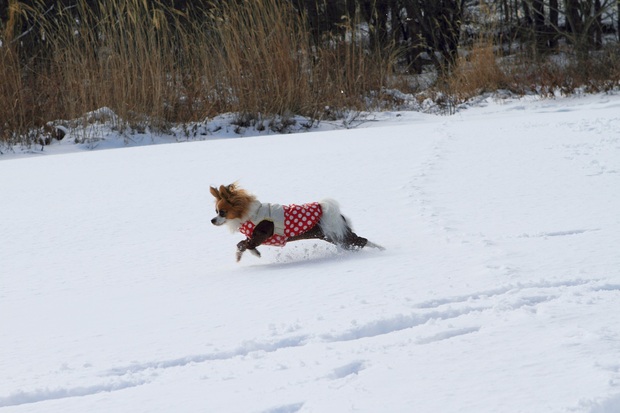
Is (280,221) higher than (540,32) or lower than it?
lower

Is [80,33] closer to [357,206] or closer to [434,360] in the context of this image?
[357,206]

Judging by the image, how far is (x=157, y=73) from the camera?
8.02m

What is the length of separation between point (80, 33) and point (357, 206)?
5183 millimetres

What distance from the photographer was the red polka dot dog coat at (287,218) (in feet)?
11.0

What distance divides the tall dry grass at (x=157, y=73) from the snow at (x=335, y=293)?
2.61 metres

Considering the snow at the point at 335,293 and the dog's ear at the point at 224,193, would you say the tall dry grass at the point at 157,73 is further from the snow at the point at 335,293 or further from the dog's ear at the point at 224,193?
the dog's ear at the point at 224,193

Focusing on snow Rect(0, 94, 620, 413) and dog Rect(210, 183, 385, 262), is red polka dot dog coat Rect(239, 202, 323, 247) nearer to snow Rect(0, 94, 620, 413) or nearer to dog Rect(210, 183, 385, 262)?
dog Rect(210, 183, 385, 262)

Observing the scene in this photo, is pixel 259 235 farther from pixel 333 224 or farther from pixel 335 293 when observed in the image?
pixel 335 293

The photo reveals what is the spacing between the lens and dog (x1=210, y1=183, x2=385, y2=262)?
10.9 feet

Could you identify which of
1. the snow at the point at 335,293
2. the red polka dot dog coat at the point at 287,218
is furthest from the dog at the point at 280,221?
the snow at the point at 335,293

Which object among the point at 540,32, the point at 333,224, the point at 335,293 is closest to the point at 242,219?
the point at 333,224

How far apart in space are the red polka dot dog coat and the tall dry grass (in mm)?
4829

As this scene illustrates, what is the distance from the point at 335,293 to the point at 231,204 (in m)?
0.95

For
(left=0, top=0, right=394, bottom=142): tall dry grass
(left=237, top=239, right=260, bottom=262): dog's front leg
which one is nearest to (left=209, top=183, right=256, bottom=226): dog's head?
(left=237, top=239, right=260, bottom=262): dog's front leg
